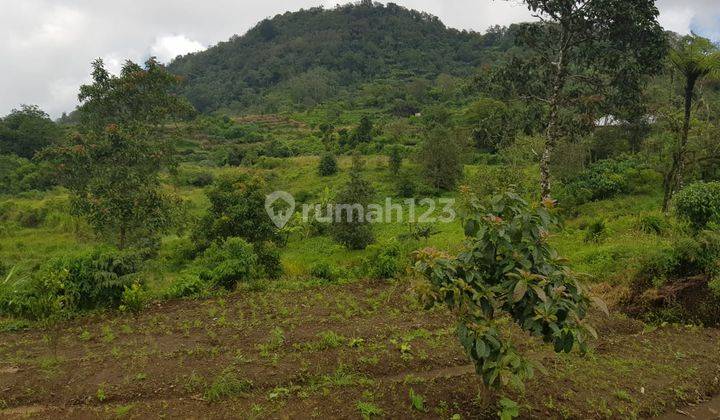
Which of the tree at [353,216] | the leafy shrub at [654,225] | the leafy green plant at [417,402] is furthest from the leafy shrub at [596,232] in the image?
the leafy green plant at [417,402]

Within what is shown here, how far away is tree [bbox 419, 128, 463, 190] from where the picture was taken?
2294cm

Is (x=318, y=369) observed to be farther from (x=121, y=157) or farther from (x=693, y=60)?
(x=693, y=60)

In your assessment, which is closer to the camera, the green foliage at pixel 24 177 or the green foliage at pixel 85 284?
the green foliage at pixel 85 284

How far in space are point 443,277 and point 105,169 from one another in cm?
1236

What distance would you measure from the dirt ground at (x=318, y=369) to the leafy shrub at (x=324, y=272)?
7.75 feet

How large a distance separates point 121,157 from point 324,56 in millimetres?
81415

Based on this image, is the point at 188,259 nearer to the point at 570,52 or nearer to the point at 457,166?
the point at 570,52

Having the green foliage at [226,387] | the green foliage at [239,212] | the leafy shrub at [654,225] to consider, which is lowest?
the green foliage at [226,387]

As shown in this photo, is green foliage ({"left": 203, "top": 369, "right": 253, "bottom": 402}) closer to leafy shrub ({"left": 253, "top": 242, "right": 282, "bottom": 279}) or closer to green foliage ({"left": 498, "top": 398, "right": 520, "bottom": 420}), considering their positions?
green foliage ({"left": 498, "top": 398, "right": 520, "bottom": 420})

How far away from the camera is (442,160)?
75.7ft

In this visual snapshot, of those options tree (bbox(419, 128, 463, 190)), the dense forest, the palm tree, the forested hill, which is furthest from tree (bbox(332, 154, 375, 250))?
the forested hill

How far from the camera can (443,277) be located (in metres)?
3.81

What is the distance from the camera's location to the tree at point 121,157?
499 inches

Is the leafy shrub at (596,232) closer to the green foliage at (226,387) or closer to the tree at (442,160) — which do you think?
the green foliage at (226,387)
